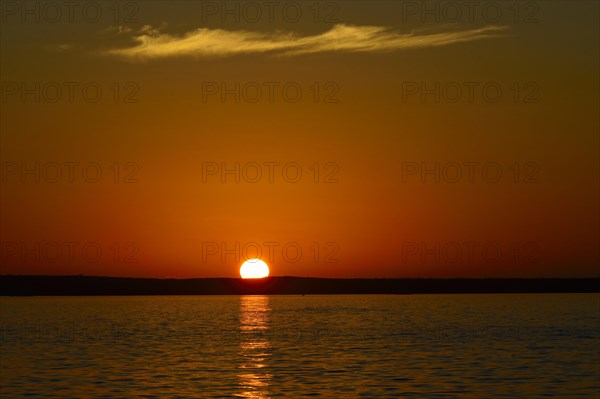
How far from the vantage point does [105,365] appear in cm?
A: 6384

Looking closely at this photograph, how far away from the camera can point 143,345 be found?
84.8 meters

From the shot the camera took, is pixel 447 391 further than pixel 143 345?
No

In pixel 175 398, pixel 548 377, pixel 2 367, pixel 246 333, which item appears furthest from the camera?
pixel 246 333

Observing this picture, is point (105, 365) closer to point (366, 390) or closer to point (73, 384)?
point (73, 384)

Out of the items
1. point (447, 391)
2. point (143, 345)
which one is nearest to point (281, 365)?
point (447, 391)

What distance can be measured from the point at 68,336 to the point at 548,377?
188ft

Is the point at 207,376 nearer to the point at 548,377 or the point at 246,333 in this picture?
the point at 548,377

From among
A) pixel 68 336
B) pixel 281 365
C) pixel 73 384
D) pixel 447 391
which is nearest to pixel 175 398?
pixel 73 384

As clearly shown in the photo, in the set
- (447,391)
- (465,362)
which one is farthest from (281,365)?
(447,391)

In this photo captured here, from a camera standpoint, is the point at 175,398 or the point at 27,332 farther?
the point at 27,332

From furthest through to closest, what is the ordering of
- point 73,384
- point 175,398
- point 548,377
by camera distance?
1. point 548,377
2. point 73,384
3. point 175,398

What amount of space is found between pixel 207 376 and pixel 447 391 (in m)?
15.4

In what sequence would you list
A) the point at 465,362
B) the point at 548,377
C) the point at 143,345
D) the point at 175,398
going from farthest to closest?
the point at 143,345 < the point at 465,362 < the point at 548,377 < the point at 175,398

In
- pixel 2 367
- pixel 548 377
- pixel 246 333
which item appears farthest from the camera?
pixel 246 333
